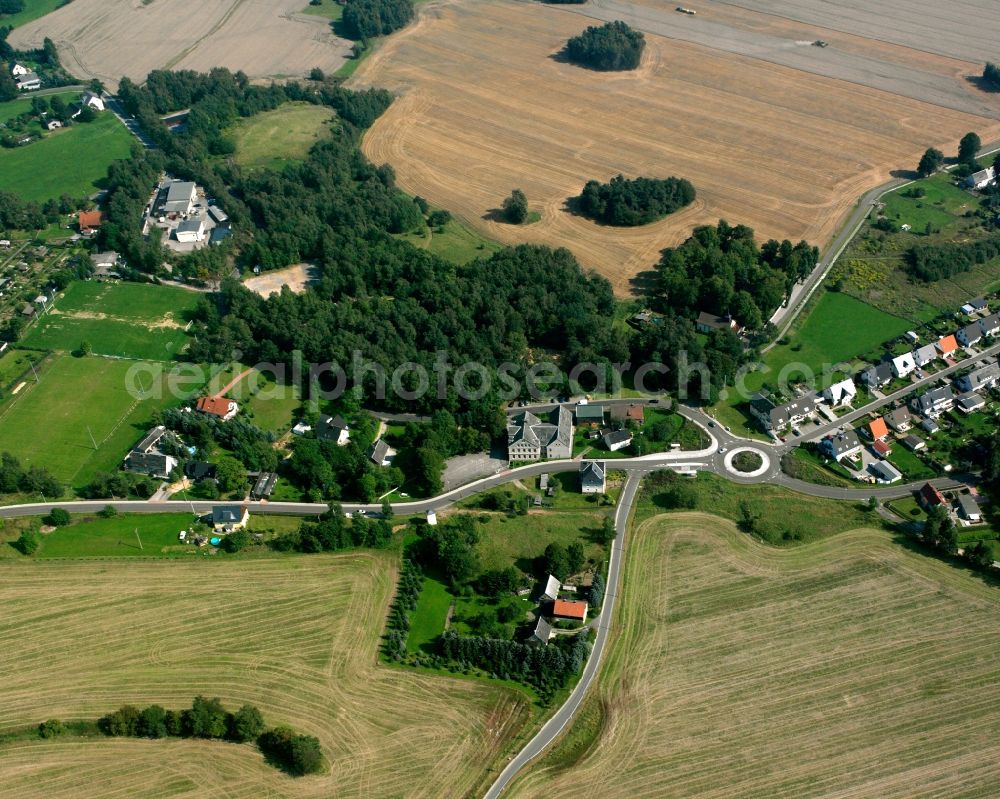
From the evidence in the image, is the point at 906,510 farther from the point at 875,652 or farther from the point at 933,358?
the point at 933,358

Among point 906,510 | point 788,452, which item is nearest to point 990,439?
point 906,510

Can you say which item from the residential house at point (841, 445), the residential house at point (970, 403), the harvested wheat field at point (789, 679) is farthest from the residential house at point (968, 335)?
the harvested wheat field at point (789, 679)

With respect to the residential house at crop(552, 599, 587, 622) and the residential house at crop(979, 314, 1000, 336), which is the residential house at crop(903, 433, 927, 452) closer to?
the residential house at crop(979, 314, 1000, 336)

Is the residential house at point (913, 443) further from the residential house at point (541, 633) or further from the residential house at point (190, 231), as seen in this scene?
the residential house at point (190, 231)

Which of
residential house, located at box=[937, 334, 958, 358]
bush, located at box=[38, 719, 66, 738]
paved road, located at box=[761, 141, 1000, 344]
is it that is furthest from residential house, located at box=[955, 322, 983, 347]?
bush, located at box=[38, 719, 66, 738]

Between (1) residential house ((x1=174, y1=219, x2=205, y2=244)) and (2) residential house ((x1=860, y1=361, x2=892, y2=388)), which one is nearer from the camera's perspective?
(2) residential house ((x1=860, y1=361, x2=892, y2=388))

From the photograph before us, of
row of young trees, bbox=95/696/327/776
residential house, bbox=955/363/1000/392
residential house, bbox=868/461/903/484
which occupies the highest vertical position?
residential house, bbox=955/363/1000/392

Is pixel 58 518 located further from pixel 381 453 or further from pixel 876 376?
pixel 876 376
